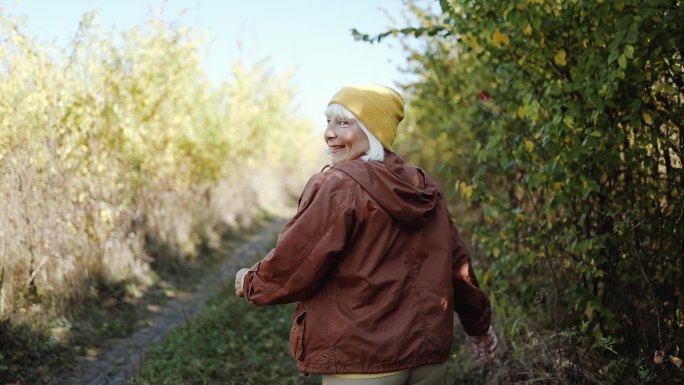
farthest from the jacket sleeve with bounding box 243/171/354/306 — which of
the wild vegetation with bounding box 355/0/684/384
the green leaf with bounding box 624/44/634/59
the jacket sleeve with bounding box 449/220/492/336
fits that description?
the green leaf with bounding box 624/44/634/59

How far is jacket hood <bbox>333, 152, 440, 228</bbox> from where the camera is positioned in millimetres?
2145

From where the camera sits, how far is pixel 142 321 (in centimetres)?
623

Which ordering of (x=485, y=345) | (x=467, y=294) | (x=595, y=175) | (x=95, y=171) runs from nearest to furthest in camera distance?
(x=467, y=294) → (x=485, y=345) → (x=595, y=175) → (x=95, y=171)

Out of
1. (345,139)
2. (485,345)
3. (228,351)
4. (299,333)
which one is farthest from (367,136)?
(228,351)

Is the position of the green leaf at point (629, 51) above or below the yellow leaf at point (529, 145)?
above

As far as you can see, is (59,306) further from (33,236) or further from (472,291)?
(472,291)

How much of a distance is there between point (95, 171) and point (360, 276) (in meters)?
4.87

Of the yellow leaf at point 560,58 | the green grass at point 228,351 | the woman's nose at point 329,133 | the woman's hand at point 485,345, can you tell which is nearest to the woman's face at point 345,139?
the woman's nose at point 329,133

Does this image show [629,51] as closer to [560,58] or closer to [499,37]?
[560,58]

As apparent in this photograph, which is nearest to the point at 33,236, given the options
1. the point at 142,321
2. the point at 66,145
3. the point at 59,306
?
the point at 59,306

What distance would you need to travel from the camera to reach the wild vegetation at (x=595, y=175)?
10.7 ft

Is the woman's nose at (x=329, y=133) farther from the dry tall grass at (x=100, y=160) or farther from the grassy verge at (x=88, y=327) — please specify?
the dry tall grass at (x=100, y=160)

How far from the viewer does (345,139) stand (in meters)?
2.32

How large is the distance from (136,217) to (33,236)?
238 cm
